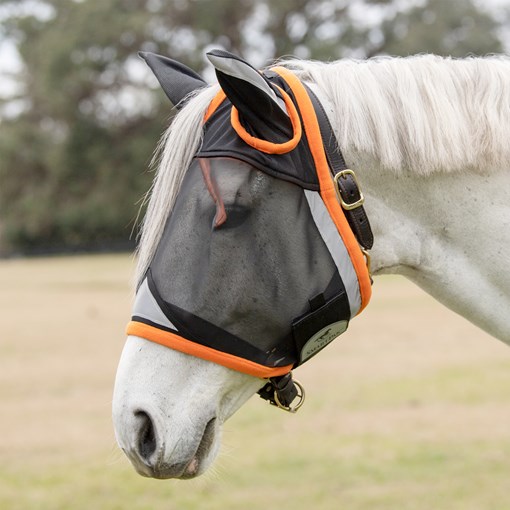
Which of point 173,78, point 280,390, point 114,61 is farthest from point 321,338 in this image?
point 114,61

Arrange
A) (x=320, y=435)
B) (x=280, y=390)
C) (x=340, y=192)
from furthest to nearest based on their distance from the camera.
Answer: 1. (x=320, y=435)
2. (x=280, y=390)
3. (x=340, y=192)

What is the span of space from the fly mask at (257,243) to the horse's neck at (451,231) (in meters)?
0.15

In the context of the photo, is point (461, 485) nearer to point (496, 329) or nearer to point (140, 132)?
point (496, 329)

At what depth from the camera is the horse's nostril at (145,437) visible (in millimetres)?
1826

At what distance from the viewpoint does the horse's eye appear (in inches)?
72.4

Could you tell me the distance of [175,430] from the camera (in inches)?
72.2

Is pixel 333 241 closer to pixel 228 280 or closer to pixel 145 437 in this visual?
pixel 228 280

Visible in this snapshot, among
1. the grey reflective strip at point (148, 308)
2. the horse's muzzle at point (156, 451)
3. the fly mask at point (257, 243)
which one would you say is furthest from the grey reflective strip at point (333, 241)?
the horse's muzzle at point (156, 451)

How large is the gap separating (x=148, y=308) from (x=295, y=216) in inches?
17.1

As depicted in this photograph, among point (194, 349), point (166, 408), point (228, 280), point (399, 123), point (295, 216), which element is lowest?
point (166, 408)

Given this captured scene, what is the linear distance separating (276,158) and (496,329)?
0.82 m

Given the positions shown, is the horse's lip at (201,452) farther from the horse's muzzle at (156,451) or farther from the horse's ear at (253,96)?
the horse's ear at (253,96)

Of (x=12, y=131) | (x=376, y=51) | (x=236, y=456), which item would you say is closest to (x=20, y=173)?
(x=12, y=131)

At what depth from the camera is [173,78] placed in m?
2.23
